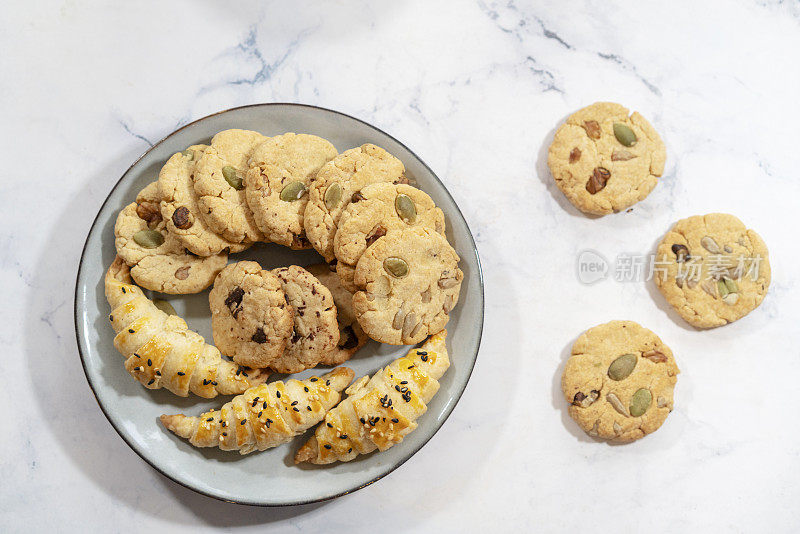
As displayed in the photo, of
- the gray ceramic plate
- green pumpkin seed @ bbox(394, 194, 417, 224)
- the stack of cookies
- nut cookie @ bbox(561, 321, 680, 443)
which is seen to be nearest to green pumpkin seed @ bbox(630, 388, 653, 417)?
nut cookie @ bbox(561, 321, 680, 443)

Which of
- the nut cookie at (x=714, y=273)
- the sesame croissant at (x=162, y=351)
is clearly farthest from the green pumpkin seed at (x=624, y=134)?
the sesame croissant at (x=162, y=351)

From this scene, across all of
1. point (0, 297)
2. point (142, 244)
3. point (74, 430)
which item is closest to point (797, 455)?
point (142, 244)

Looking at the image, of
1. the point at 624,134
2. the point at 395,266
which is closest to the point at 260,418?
the point at 395,266

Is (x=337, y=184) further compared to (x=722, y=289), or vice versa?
(x=722, y=289)

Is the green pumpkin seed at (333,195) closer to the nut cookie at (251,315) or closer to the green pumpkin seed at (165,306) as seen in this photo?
the nut cookie at (251,315)

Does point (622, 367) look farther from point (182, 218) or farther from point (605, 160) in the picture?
point (182, 218)

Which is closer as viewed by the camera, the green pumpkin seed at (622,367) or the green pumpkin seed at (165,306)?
the green pumpkin seed at (165,306)

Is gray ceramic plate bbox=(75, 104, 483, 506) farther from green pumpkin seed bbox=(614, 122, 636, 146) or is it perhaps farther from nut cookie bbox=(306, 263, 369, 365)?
green pumpkin seed bbox=(614, 122, 636, 146)
